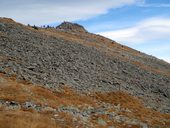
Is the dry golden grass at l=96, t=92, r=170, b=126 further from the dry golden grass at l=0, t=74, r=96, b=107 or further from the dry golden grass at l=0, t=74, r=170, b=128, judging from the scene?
the dry golden grass at l=0, t=74, r=96, b=107

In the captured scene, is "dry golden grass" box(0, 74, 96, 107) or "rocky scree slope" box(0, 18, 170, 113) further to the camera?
"rocky scree slope" box(0, 18, 170, 113)

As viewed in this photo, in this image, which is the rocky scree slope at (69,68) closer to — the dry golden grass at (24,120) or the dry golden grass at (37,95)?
the dry golden grass at (37,95)

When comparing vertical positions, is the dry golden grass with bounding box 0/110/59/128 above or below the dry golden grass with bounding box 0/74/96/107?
below

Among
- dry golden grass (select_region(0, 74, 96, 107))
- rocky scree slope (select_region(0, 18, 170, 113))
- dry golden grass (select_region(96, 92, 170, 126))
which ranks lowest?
dry golden grass (select_region(96, 92, 170, 126))

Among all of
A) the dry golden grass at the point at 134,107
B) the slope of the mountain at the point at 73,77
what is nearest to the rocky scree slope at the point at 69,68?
the slope of the mountain at the point at 73,77

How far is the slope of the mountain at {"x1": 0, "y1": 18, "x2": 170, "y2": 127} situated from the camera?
4616 cm

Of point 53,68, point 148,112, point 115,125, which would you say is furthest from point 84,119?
point 53,68

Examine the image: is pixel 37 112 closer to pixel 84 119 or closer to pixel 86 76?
pixel 84 119

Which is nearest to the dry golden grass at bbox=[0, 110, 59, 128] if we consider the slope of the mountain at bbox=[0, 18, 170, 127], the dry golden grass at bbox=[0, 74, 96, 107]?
the slope of the mountain at bbox=[0, 18, 170, 127]

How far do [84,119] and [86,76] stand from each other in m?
20.3

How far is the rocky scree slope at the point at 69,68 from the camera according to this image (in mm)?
53438

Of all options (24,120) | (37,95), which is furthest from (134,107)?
(24,120)

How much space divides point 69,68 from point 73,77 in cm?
396

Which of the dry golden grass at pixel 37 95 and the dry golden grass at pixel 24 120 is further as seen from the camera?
the dry golden grass at pixel 37 95
